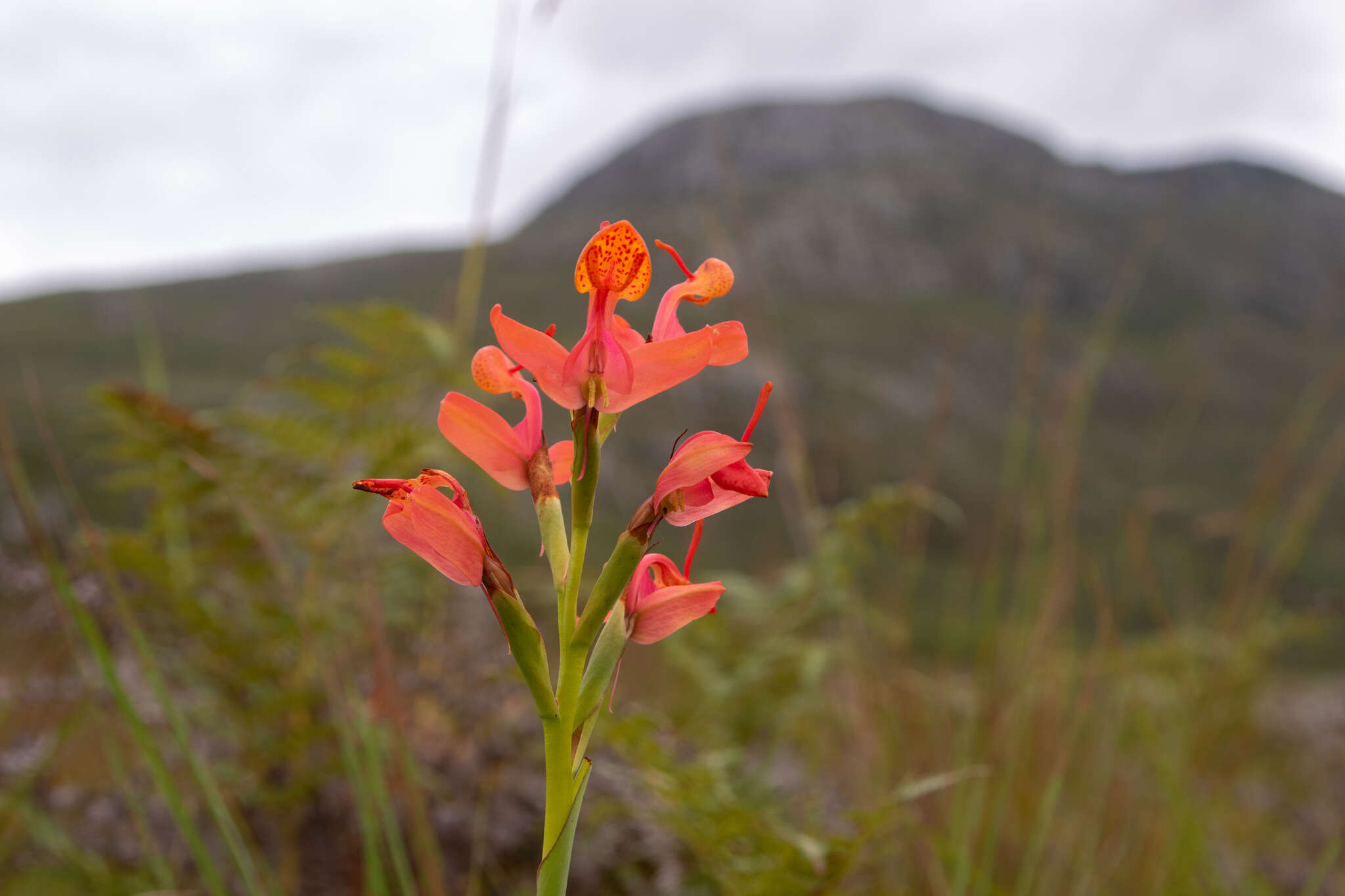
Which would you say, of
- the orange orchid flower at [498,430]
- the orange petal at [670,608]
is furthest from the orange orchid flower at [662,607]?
the orange orchid flower at [498,430]

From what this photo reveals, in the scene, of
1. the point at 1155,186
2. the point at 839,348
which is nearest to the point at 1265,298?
the point at 1155,186

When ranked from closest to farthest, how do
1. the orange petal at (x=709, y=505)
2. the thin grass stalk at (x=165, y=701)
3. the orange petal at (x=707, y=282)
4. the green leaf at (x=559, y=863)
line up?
the green leaf at (x=559, y=863), the orange petal at (x=709, y=505), the orange petal at (x=707, y=282), the thin grass stalk at (x=165, y=701)

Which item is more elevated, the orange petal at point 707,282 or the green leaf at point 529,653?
the orange petal at point 707,282

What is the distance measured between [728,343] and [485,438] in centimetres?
20

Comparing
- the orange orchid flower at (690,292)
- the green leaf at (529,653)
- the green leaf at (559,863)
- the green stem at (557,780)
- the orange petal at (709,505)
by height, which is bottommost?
the green leaf at (559,863)

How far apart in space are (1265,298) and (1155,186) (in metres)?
8.29

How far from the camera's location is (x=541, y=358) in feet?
1.87

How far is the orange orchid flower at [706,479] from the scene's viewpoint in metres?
0.57

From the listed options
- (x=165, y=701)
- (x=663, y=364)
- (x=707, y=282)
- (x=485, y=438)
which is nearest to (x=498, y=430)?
(x=485, y=438)

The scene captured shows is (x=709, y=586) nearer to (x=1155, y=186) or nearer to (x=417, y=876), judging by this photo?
(x=417, y=876)

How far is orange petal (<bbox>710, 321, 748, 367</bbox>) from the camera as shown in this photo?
0.59 metres

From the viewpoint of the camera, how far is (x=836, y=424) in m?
2.91

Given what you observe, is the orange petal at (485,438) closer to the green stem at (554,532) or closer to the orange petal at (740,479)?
the green stem at (554,532)

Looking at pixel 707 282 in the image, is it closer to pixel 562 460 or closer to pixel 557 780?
pixel 562 460
